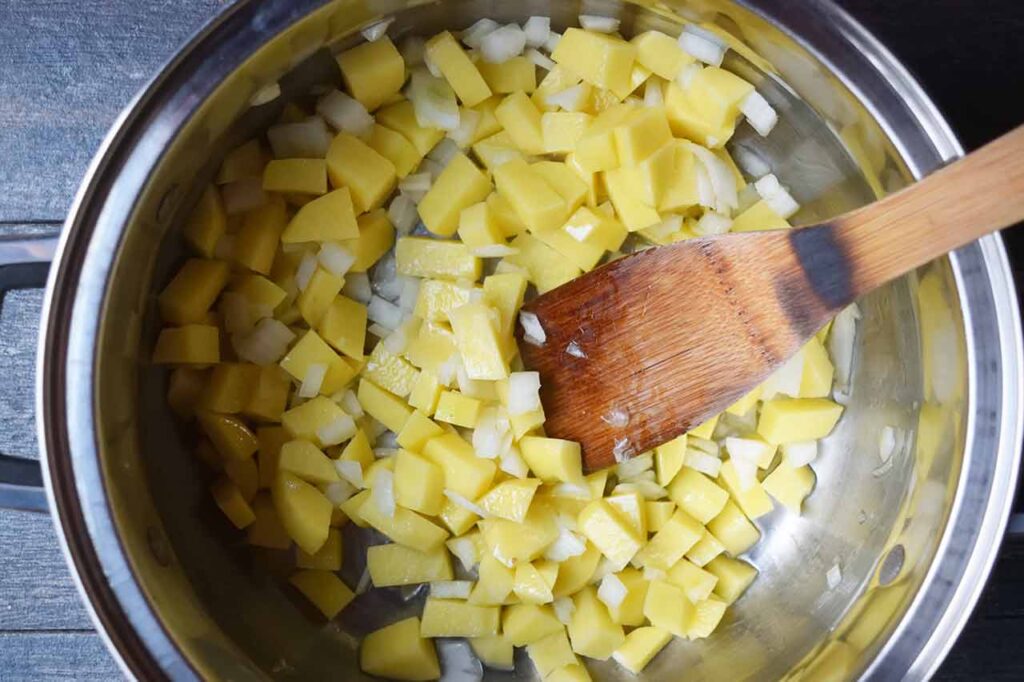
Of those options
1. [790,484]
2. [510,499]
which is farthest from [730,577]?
[510,499]

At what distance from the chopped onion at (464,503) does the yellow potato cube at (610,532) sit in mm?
164

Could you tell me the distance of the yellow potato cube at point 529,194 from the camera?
1.45 m

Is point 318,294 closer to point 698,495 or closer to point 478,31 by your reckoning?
point 478,31

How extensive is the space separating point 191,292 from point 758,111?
87cm

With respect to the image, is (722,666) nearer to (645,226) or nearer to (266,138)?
(645,226)

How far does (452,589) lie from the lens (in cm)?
154

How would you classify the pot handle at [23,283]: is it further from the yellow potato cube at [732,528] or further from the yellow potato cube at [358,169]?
the yellow potato cube at [732,528]

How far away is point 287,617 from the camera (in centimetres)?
146

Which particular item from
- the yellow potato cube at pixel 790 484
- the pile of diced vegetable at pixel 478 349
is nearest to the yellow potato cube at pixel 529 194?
the pile of diced vegetable at pixel 478 349

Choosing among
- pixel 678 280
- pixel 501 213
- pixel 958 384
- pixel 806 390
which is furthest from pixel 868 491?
pixel 501 213

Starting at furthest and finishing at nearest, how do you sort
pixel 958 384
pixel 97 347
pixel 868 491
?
pixel 868 491 < pixel 958 384 < pixel 97 347

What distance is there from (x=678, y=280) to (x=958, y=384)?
15.5 inches

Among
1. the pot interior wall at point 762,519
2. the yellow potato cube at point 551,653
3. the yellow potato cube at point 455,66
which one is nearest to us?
the pot interior wall at point 762,519

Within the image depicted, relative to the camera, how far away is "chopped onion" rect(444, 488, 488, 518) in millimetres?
1468
